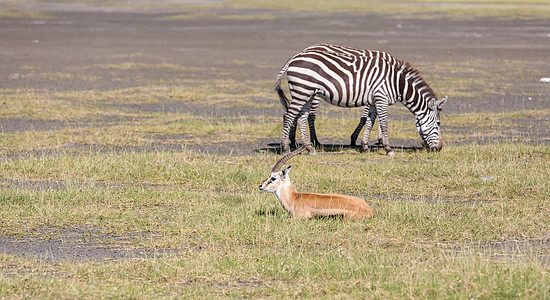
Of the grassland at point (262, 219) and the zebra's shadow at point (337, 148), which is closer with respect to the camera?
the grassland at point (262, 219)

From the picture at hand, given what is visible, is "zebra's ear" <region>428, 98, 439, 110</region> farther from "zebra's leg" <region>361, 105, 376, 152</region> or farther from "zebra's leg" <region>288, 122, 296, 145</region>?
"zebra's leg" <region>288, 122, 296, 145</region>

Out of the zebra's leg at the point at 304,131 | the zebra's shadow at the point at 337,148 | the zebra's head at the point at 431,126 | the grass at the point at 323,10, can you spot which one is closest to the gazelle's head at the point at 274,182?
the zebra's leg at the point at 304,131

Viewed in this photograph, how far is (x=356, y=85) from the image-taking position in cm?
1455

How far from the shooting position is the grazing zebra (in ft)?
47.9

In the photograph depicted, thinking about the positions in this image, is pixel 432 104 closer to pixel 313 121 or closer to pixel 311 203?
pixel 313 121

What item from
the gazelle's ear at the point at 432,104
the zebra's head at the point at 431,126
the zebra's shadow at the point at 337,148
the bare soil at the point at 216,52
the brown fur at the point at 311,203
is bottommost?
the bare soil at the point at 216,52

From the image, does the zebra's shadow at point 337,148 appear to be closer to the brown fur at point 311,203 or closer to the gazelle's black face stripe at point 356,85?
the gazelle's black face stripe at point 356,85

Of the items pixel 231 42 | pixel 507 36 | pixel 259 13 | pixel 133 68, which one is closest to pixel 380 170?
pixel 133 68

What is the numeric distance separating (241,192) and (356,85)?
4035mm

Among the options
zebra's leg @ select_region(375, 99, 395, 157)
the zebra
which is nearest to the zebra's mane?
the zebra

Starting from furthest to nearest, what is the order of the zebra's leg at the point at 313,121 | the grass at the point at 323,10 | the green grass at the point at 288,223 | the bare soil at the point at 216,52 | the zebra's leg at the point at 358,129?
the grass at the point at 323,10 < the bare soil at the point at 216,52 < the zebra's leg at the point at 358,129 < the zebra's leg at the point at 313,121 < the green grass at the point at 288,223

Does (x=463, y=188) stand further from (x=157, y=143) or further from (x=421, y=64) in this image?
(x=421, y=64)

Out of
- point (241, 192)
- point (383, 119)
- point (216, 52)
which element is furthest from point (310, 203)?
point (216, 52)

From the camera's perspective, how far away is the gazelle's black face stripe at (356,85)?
1459 cm
